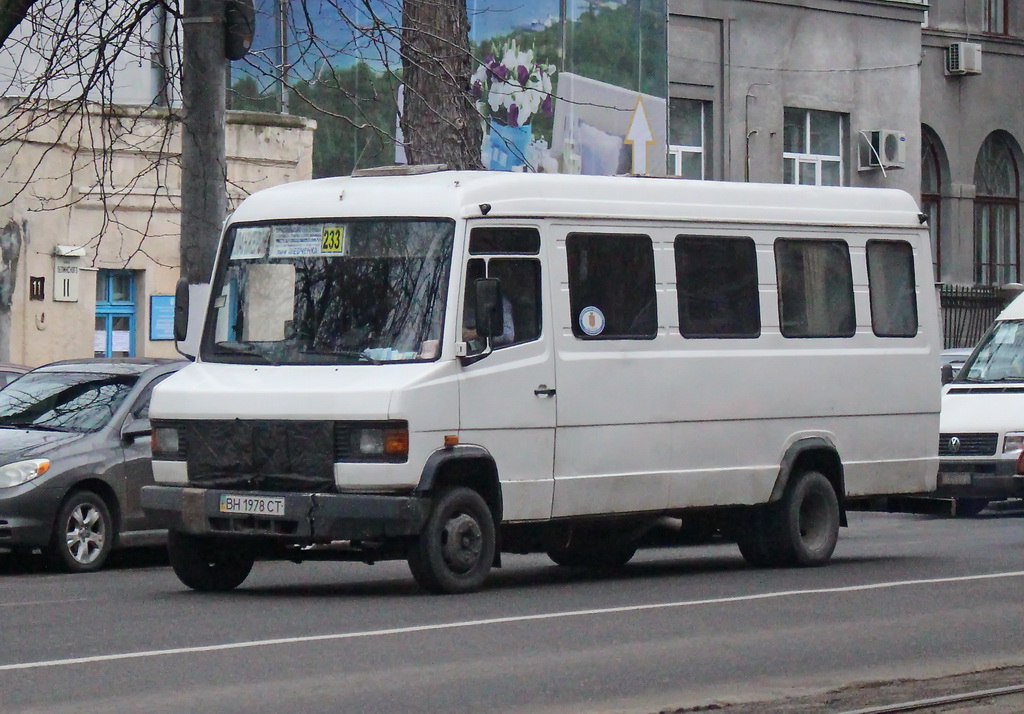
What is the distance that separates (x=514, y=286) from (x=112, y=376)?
412 cm

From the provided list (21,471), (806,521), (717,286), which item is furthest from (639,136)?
(21,471)

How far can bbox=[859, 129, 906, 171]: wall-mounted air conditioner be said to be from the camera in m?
37.9

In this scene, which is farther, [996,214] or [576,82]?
[996,214]

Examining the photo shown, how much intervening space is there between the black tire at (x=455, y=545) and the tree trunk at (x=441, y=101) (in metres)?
7.29

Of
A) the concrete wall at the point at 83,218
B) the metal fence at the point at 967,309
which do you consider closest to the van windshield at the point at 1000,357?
the concrete wall at the point at 83,218

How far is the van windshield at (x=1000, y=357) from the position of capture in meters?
21.4

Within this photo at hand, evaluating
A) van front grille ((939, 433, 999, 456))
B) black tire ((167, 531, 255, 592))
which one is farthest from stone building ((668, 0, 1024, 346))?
black tire ((167, 531, 255, 592))

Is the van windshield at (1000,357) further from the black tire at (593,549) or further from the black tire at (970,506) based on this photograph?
the black tire at (593,549)

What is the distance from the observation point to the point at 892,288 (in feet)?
49.4

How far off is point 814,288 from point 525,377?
116 inches

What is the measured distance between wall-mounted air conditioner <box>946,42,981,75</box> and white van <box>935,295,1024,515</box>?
61.3 feet

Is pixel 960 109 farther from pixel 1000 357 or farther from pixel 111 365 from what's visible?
pixel 111 365

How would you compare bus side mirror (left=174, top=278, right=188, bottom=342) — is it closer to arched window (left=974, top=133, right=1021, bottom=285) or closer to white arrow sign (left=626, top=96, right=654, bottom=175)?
white arrow sign (left=626, top=96, right=654, bottom=175)

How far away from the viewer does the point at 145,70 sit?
1198 inches
